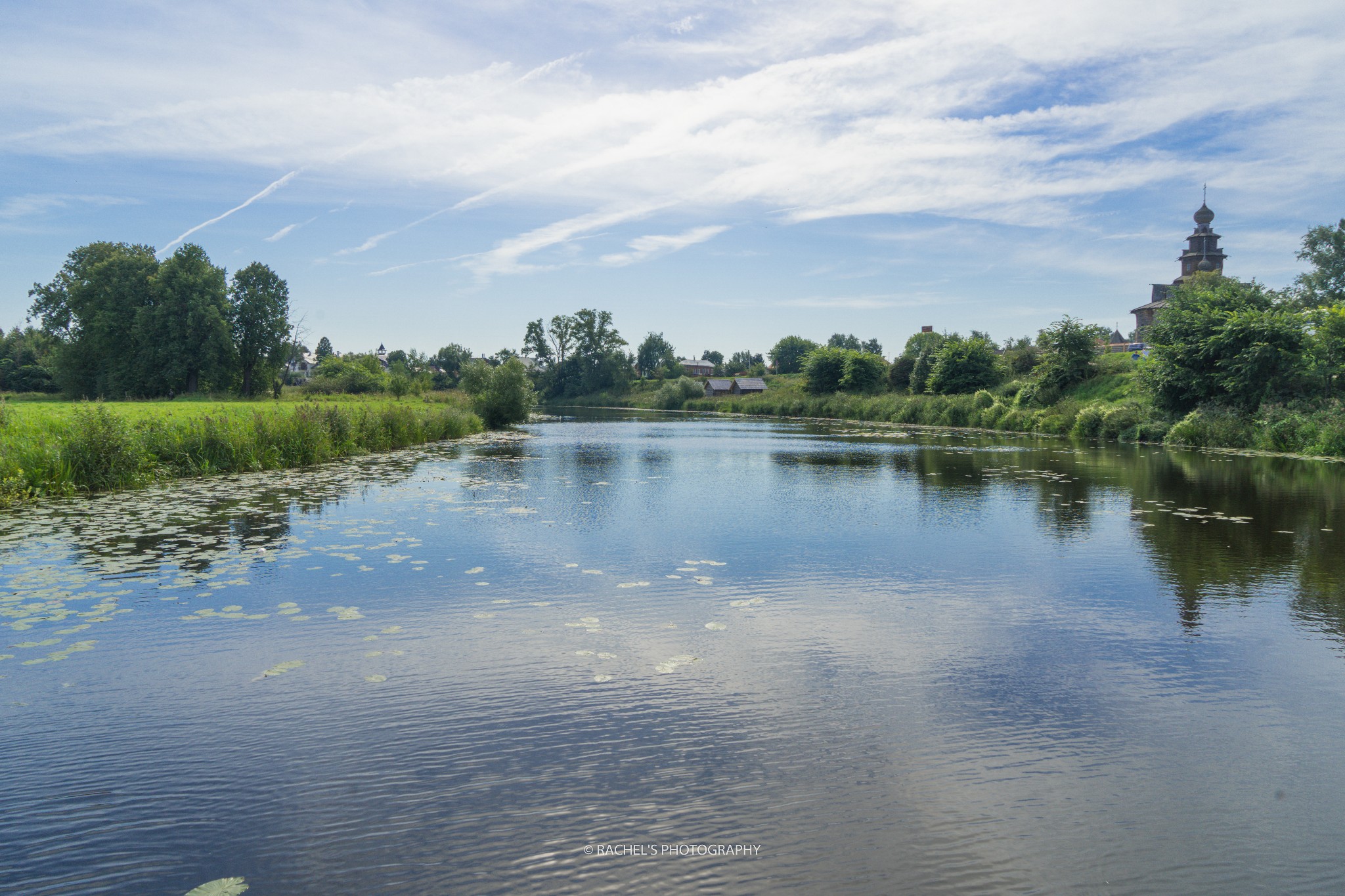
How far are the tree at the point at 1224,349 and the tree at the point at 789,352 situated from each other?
106 m

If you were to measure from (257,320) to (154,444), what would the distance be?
158ft

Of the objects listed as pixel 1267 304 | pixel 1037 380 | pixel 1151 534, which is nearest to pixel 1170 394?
pixel 1267 304

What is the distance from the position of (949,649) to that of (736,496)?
33.9 ft

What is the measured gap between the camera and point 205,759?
16.1 ft

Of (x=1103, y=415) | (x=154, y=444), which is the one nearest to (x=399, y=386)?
Answer: (x=154, y=444)

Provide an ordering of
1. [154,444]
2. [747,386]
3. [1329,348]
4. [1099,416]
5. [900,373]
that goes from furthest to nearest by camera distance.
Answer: [747,386] < [900,373] < [1099,416] < [1329,348] < [154,444]

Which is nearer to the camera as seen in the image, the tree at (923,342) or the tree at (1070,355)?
the tree at (1070,355)

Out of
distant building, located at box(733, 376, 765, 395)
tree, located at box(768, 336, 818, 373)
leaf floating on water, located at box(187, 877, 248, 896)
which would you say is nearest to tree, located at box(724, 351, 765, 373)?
tree, located at box(768, 336, 818, 373)

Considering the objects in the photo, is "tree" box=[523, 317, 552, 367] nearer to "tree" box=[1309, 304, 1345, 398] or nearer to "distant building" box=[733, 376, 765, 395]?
"distant building" box=[733, 376, 765, 395]

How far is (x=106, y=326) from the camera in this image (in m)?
55.2

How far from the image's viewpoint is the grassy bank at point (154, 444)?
51.1 ft

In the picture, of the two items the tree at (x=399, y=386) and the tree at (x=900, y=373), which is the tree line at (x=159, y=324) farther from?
the tree at (x=900, y=373)

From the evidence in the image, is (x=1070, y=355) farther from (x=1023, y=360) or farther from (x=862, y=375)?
(x=862, y=375)

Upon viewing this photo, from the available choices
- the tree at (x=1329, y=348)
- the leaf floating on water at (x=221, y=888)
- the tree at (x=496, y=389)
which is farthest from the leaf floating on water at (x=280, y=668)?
the tree at (x=496, y=389)
